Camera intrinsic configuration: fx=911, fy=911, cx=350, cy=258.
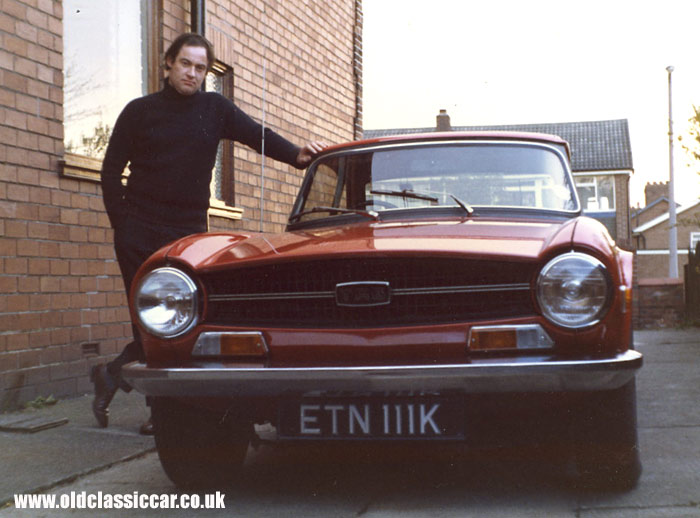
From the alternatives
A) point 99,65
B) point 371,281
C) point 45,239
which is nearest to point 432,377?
point 371,281

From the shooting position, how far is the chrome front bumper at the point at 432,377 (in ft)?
9.66

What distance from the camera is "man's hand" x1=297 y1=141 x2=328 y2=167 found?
4.82m

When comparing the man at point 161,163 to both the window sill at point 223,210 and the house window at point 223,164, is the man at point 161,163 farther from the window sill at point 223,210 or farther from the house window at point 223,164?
the house window at point 223,164

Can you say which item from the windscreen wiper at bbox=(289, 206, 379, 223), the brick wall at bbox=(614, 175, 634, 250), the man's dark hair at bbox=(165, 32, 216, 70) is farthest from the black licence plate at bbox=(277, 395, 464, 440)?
the brick wall at bbox=(614, 175, 634, 250)

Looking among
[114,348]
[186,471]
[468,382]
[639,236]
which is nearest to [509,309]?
[468,382]

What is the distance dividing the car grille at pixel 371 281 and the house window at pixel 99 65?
359 cm

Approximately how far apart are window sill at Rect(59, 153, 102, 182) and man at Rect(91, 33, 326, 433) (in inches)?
61.4

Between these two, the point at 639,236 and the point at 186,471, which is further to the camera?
the point at 639,236

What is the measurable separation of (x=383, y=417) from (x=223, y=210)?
5514mm

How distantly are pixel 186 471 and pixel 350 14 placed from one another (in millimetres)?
10201

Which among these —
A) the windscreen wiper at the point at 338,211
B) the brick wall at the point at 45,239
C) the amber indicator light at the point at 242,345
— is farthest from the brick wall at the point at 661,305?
the amber indicator light at the point at 242,345

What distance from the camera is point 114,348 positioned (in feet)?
21.7

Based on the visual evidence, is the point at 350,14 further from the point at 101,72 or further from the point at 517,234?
the point at 517,234

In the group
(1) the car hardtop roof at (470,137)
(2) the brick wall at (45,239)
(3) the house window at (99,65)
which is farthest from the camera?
(3) the house window at (99,65)
